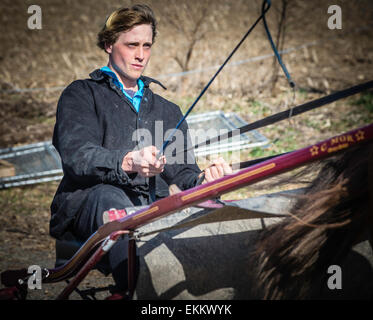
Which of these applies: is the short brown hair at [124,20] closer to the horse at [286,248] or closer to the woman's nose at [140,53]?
the woman's nose at [140,53]

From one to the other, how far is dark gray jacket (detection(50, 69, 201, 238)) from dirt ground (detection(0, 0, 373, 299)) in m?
1.23

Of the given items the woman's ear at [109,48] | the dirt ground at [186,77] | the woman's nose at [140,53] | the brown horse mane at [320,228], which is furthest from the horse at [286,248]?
the dirt ground at [186,77]

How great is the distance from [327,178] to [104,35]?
1489mm

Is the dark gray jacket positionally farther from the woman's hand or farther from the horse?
the horse

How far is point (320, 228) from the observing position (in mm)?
1709

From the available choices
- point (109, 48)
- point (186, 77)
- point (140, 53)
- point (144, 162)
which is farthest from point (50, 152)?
point (144, 162)

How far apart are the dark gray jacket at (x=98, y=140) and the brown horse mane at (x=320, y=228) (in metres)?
0.77

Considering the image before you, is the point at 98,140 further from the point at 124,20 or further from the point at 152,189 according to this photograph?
the point at 124,20

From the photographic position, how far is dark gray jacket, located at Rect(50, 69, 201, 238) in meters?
2.10

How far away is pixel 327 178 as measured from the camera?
1.75 meters

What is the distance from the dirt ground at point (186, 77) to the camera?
16.2 feet

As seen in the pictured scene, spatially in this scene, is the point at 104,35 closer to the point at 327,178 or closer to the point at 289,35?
the point at 327,178

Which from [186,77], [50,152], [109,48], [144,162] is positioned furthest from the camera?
[186,77]

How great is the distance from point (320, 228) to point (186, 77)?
7.04 m
